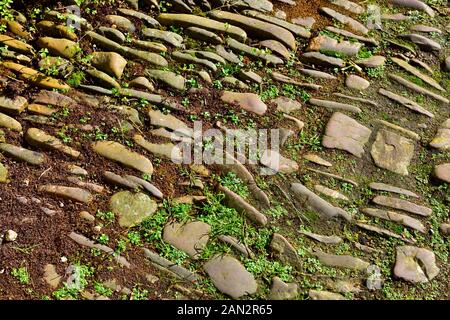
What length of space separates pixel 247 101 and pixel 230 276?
61.2 inches

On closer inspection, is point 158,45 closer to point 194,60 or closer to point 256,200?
point 194,60

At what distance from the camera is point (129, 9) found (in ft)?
16.1

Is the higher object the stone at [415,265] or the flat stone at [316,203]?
the flat stone at [316,203]

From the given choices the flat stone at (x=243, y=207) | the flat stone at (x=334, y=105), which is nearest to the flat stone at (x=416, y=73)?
the flat stone at (x=334, y=105)

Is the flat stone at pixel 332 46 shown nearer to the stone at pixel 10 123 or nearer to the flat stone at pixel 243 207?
the flat stone at pixel 243 207

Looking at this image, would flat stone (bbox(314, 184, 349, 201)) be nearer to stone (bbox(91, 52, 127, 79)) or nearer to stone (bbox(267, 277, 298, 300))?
stone (bbox(267, 277, 298, 300))

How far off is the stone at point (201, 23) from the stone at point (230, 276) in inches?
85.7

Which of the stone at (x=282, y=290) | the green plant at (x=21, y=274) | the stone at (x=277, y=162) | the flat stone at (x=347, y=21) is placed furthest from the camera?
the flat stone at (x=347, y=21)

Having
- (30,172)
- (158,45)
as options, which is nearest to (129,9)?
(158,45)

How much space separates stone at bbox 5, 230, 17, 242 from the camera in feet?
11.4

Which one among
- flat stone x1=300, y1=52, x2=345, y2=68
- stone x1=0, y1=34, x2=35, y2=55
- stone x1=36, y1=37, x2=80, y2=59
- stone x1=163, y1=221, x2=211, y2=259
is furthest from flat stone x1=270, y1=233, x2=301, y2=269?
stone x1=0, y1=34, x2=35, y2=55

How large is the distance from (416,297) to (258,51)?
2419 millimetres

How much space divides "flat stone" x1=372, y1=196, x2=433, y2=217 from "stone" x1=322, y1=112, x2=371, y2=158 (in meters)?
0.42

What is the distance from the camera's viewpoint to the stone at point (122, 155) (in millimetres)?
3908
